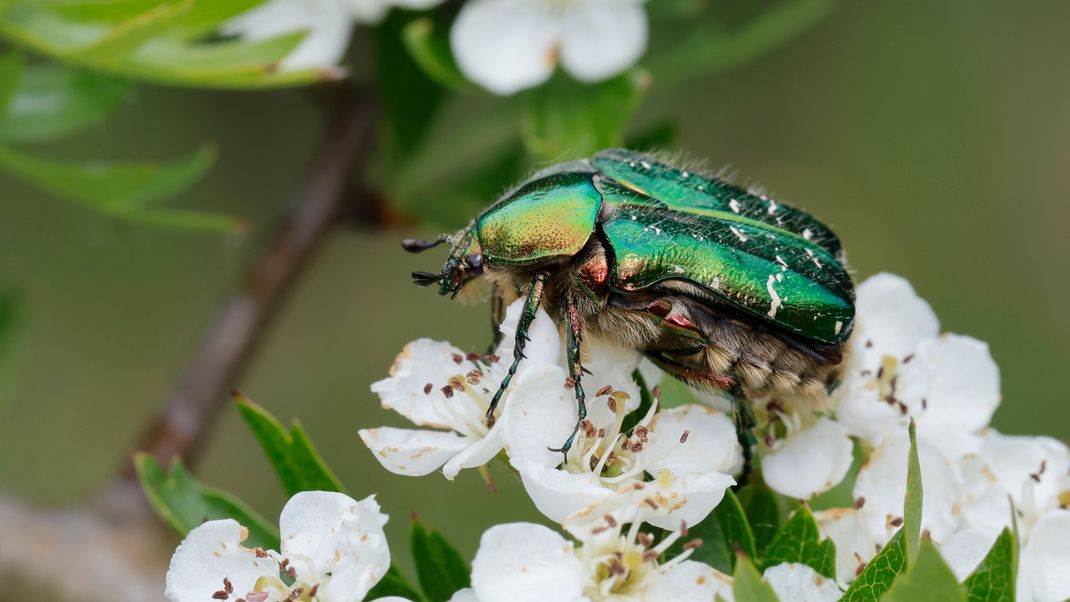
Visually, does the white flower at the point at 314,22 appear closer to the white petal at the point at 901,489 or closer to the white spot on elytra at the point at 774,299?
the white spot on elytra at the point at 774,299

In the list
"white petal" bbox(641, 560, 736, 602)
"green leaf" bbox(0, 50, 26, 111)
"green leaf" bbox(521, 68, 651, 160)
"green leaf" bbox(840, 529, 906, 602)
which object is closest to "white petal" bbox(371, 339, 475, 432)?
"white petal" bbox(641, 560, 736, 602)

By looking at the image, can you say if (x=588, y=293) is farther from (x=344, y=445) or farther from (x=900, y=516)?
(x=344, y=445)

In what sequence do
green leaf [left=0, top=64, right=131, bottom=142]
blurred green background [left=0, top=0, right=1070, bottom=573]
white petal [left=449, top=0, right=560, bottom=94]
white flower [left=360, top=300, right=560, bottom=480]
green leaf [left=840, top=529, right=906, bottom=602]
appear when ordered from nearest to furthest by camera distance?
green leaf [left=840, top=529, right=906, bottom=602] < white flower [left=360, top=300, right=560, bottom=480] < green leaf [left=0, top=64, right=131, bottom=142] < white petal [left=449, top=0, right=560, bottom=94] < blurred green background [left=0, top=0, right=1070, bottom=573]

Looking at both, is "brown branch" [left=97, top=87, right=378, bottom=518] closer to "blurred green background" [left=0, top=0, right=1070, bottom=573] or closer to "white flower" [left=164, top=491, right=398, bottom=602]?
"white flower" [left=164, top=491, right=398, bottom=602]

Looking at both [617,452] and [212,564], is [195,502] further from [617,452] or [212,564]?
[617,452]

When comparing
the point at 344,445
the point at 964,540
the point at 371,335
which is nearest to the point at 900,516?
the point at 964,540

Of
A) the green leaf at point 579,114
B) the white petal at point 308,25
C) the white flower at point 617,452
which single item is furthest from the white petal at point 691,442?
the white petal at point 308,25

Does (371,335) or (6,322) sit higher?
(371,335)
